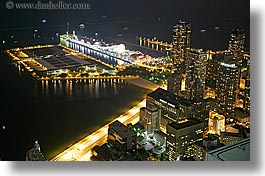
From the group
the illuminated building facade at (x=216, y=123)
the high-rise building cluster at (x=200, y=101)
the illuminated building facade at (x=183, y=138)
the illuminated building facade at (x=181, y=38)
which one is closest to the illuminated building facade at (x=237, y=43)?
the high-rise building cluster at (x=200, y=101)

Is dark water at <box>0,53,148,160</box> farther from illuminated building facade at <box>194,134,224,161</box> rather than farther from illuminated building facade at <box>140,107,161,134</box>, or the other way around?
illuminated building facade at <box>194,134,224,161</box>

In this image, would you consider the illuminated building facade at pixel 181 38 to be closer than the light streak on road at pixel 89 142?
No

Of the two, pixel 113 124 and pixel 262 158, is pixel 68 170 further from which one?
pixel 262 158

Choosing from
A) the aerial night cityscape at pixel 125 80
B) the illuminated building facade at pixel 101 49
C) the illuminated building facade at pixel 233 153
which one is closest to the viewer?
the illuminated building facade at pixel 233 153

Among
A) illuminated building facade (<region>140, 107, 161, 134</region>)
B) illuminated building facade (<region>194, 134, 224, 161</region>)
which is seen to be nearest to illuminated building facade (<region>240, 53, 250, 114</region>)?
illuminated building facade (<region>194, 134, 224, 161</region>)

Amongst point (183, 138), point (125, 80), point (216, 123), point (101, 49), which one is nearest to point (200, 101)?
point (216, 123)

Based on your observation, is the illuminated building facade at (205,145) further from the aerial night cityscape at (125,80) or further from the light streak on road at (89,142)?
the light streak on road at (89,142)

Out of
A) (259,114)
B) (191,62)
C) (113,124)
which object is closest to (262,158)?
(259,114)
